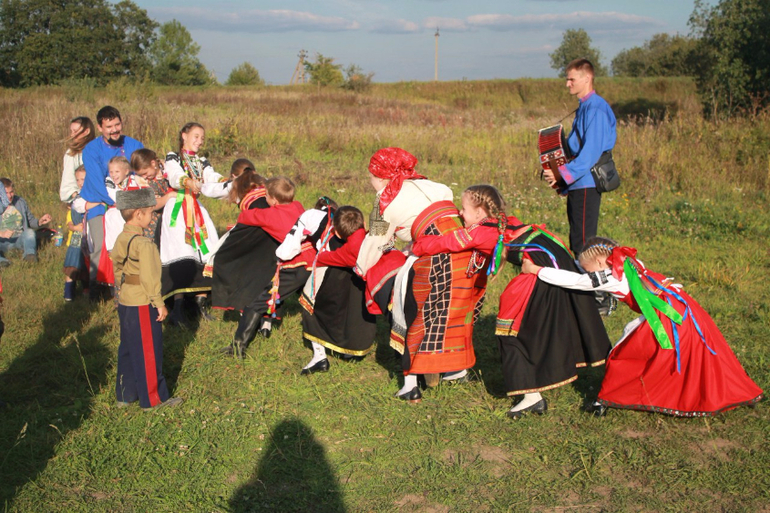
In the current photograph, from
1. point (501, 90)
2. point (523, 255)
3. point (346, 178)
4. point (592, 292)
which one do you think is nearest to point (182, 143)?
point (523, 255)

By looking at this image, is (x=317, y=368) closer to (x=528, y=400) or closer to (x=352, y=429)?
(x=352, y=429)

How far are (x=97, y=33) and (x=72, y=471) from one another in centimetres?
4366

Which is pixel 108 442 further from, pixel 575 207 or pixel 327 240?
pixel 575 207

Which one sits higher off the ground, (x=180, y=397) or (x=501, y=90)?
(x=501, y=90)

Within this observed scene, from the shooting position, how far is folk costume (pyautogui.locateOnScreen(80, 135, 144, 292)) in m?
6.53

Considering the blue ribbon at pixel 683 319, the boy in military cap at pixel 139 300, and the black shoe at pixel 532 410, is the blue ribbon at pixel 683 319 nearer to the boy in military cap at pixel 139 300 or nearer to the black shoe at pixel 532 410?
the black shoe at pixel 532 410

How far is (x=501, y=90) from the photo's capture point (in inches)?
1735

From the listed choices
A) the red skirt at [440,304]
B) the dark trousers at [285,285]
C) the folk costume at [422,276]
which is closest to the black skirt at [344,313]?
the dark trousers at [285,285]

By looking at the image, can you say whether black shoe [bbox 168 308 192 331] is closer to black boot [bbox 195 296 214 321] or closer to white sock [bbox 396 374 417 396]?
black boot [bbox 195 296 214 321]

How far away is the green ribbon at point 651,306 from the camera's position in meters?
4.00

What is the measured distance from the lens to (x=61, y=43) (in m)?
39.7

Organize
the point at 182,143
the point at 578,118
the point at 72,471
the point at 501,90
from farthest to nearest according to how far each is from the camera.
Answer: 1. the point at 501,90
2. the point at 182,143
3. the point at 578,118
4. the point at 72,471

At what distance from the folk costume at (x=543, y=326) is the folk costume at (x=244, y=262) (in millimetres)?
2339

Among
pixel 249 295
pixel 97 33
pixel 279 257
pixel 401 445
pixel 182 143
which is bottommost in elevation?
pixel 401 445
